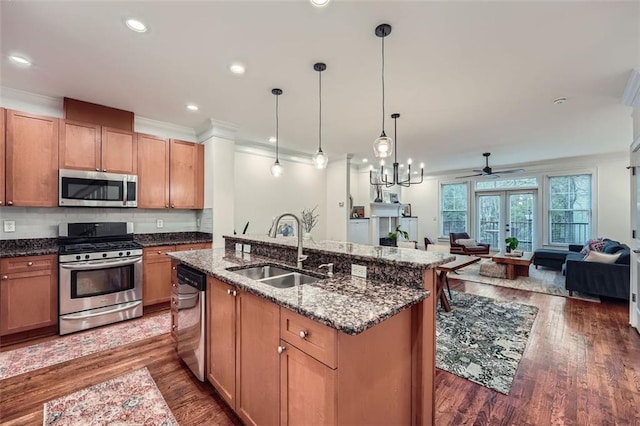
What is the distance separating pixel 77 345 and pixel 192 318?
1643mm

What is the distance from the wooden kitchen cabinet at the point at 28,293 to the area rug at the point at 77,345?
0.25 metres

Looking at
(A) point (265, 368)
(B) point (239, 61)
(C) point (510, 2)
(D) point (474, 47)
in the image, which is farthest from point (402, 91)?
(A) point (265, 368)

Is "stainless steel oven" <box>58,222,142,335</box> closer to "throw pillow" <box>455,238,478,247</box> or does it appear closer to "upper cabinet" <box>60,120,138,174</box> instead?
"upper cabinet" <box>60,120,138,174</box>

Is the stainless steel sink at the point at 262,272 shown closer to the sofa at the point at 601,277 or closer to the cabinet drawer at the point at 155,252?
the cabinet drawer at the point at 155,252

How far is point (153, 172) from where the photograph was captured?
396 cm

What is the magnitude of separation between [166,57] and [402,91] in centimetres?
235

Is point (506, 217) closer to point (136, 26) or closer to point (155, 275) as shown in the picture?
point (155, 275)

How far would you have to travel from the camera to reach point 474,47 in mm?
2297

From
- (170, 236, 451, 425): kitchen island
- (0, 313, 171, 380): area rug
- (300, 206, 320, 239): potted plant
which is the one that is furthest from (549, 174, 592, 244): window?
(0, 313, 171, 380): area rug

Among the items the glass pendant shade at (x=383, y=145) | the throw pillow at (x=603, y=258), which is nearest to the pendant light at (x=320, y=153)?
the glass pendant shade at (x=383, y=145)

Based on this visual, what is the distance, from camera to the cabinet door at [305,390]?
117 cm

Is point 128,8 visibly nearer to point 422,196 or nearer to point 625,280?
point 625,280

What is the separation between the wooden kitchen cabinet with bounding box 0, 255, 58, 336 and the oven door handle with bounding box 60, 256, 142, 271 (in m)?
0.15

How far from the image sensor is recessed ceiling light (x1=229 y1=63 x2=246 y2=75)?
8.52 feet
